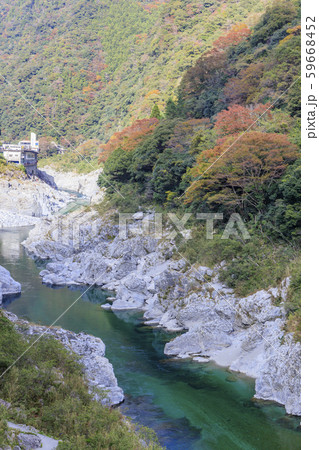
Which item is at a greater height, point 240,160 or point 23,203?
point 240,160

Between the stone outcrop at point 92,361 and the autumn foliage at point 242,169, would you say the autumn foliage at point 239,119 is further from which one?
the stone outcrop at point 92,361

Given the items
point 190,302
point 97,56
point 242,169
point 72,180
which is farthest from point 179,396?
point 97,56

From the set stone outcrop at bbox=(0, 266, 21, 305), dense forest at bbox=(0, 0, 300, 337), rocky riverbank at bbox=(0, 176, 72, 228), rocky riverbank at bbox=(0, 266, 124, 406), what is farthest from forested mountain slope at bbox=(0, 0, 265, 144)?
rocky riverbank at bbox=(0, 266, 124, 406)

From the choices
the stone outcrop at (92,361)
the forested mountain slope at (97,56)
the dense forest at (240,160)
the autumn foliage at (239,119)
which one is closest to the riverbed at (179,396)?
the stone outcrop at (92,361)

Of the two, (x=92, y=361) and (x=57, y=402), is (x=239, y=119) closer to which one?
(x=92, y=361)

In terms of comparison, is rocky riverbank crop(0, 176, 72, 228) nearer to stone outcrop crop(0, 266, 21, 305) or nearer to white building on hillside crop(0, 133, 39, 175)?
white building on hillside crop(0, 133, 39, 175)

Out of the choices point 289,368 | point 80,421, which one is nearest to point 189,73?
point 289,368
